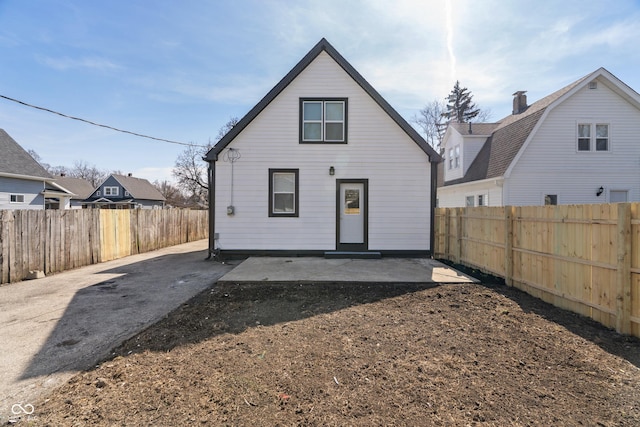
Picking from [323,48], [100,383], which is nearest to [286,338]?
[100,383]

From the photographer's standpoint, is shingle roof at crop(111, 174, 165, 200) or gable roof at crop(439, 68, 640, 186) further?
shingle roof at crop(111, 174, 165, 200)

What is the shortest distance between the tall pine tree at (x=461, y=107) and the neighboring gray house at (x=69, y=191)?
135 ft

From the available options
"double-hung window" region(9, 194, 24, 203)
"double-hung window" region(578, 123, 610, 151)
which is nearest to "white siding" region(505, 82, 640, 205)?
"double-hung window" region(578, 123, 610, 151)

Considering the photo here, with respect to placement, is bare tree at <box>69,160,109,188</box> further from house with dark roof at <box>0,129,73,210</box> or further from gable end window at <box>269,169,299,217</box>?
gable end window at <box>269,169,299,217</box>

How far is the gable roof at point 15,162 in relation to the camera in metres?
15.5

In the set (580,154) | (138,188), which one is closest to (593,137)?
(580,154)

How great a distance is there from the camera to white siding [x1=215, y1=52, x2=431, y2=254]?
8.98 m

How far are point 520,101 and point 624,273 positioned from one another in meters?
15.9

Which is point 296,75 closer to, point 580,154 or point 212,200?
point 212,200

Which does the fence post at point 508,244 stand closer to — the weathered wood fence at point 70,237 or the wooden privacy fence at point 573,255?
the wooden privacy fence at point 573,255

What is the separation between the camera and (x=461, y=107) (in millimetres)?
35344

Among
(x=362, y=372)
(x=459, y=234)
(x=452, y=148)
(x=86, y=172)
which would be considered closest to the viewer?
(x=362, y=372)

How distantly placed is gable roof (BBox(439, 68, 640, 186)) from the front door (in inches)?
272

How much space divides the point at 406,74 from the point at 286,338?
11.9m
